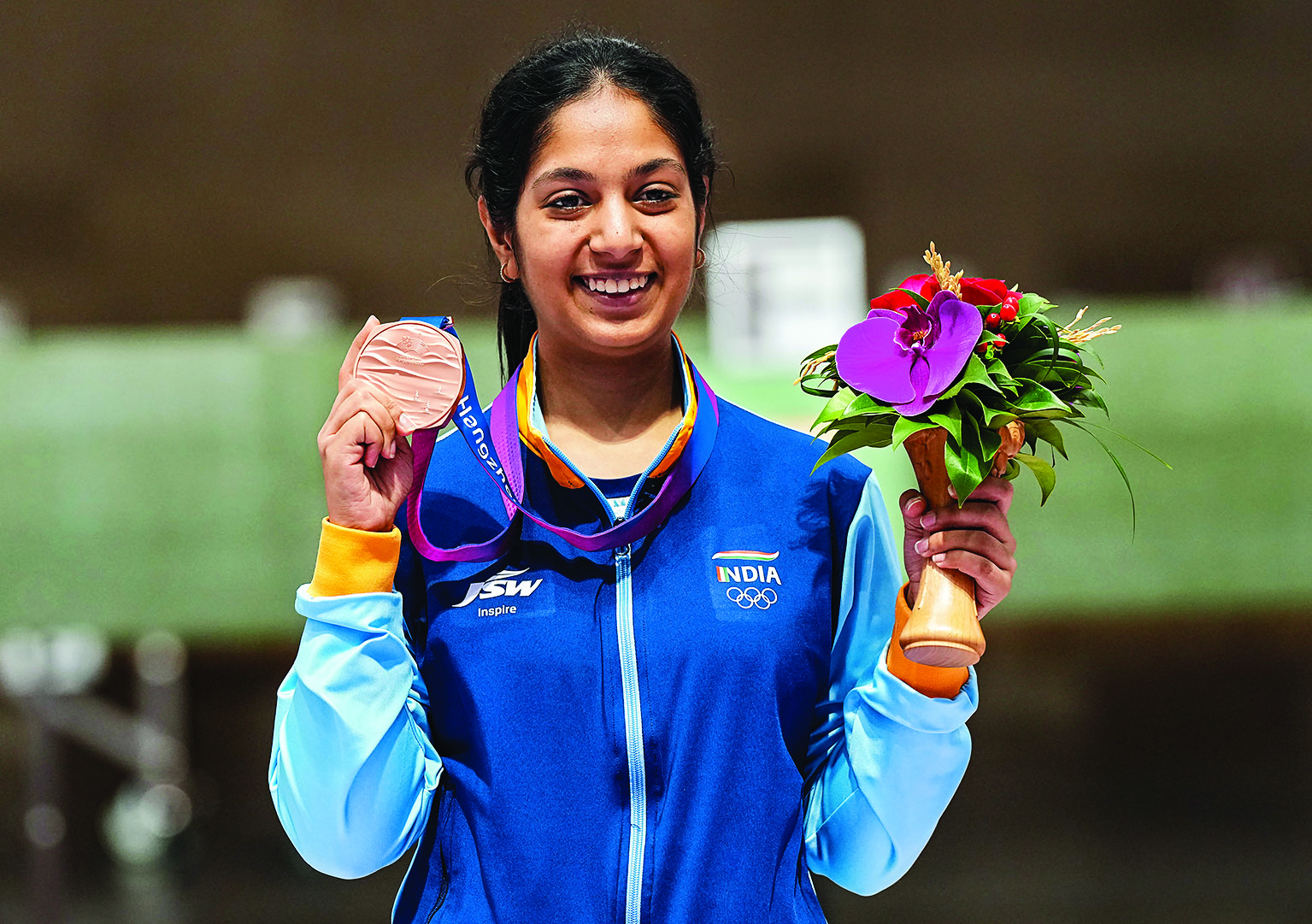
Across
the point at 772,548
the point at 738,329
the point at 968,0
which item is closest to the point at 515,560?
the point at 772,548

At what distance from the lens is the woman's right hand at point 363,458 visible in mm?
1286

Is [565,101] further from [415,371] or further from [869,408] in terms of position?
[869,408]

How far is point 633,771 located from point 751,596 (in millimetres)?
234

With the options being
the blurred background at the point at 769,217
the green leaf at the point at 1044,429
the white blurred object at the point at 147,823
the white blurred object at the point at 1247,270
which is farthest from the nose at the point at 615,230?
the white blurred object at the point at 1247,270

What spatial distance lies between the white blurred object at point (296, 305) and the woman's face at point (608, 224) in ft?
12.8

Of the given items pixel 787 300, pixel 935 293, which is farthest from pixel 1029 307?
pixel 787 300

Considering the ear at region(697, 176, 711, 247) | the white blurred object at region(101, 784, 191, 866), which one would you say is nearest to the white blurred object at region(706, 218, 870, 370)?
the ear at region(697, 176, 711, 247)

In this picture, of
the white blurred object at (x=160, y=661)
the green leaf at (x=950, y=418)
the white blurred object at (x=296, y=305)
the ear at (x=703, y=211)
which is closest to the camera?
the green leaf at (x=950, y=418)

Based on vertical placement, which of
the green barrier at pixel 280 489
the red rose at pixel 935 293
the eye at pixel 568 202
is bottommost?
the green barrier at pixel 280 489

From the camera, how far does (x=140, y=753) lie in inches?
210

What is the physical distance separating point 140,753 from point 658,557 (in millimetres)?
4647

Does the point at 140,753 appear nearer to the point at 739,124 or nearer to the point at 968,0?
the point at 739,124

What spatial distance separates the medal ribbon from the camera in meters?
1.39

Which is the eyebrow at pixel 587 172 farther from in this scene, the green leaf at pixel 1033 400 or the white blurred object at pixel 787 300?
the white blurred object at pixel 787 300
